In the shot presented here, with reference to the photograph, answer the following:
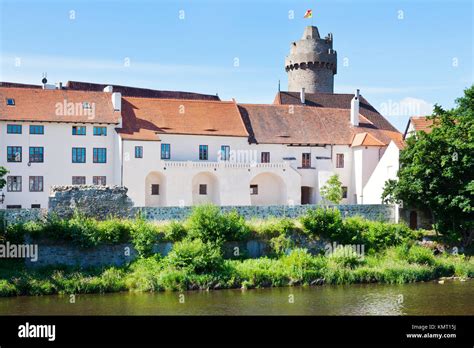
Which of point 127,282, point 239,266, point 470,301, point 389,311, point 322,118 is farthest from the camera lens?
point 322,118

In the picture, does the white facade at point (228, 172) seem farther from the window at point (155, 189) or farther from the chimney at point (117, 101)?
the chimney at point (117, 101)

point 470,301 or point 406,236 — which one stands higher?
point 406,236

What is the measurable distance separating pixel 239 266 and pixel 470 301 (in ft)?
39.2

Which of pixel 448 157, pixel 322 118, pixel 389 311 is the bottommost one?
pixel 389 311

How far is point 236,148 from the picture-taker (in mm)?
52812

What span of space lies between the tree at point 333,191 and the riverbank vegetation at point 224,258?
7.40 meters

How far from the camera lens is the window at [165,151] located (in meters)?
50.9

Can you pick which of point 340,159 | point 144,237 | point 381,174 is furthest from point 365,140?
point 144,237

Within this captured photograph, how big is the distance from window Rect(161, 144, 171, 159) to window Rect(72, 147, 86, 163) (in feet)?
18.4

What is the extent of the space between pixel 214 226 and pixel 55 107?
1735 centimetres

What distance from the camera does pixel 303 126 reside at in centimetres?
5584

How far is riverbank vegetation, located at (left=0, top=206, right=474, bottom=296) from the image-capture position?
116 feet
